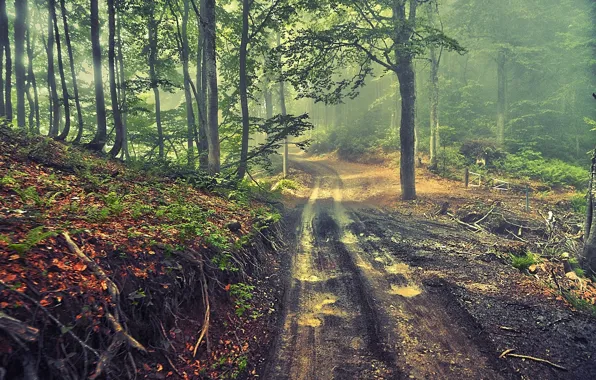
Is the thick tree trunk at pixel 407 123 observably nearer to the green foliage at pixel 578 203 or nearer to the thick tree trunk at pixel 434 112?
the thick tree trunk at pixel 434 112

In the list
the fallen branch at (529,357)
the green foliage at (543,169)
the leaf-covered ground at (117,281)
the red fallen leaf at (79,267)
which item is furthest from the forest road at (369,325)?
the green foliage at (543,169)

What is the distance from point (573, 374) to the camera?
4367mm

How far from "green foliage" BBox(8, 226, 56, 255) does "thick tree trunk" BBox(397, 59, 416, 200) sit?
55.3 ft

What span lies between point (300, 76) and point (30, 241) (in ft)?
48.1

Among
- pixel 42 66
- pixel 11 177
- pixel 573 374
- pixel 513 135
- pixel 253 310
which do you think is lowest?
pixel 573 374

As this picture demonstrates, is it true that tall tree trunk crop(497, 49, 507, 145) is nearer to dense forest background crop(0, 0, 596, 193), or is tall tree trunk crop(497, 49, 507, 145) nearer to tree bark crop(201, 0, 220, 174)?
dense forest background crop(0, 0, 596, 193)

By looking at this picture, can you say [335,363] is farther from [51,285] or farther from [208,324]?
[51,285]

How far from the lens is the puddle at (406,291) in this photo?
267 inches

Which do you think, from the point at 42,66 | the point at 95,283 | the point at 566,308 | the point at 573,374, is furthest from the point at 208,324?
the point at 42,66

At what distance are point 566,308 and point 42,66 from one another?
35.2m

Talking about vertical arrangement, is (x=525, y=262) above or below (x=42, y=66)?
below

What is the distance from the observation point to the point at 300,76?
53.3 ft

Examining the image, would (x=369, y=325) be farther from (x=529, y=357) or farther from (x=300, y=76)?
(x=300, y=76)

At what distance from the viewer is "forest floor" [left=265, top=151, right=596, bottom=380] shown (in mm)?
4598
